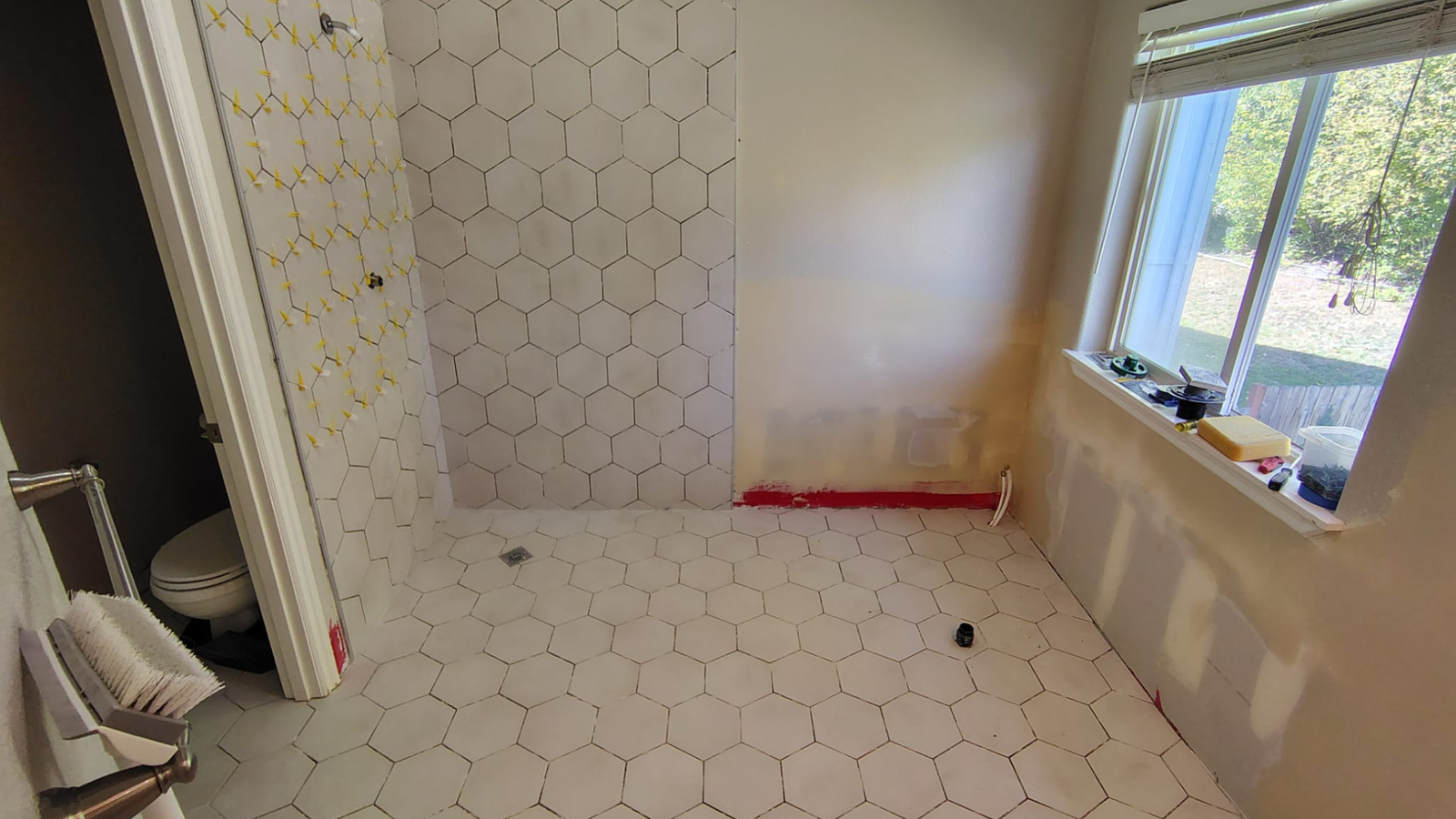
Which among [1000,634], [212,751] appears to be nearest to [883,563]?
[1000,634]

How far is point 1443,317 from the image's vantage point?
44.0 inches

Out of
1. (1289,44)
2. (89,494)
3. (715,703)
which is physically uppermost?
(1289,44)

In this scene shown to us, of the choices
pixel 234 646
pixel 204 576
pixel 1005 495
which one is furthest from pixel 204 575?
pixel 1005 495

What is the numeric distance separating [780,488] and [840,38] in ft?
4.95

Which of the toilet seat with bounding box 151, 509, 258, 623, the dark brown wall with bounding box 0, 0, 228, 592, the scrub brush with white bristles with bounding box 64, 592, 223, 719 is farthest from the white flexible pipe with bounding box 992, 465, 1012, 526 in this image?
the dark brown wall with bounding box 0, 0, 228, 592

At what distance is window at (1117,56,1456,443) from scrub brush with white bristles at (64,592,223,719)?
180 cm

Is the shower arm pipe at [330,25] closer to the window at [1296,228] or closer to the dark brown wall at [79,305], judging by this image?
the dark brown wall at [79,305]

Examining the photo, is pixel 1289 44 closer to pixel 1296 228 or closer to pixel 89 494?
pixel 1296 228

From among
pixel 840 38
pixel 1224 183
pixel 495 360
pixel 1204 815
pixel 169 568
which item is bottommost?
pixel 1204 815

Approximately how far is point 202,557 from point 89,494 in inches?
36.0

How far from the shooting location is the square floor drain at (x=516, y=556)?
235 cm

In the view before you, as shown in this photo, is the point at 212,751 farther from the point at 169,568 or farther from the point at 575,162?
the point at 575,162

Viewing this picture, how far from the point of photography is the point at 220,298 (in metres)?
1.39

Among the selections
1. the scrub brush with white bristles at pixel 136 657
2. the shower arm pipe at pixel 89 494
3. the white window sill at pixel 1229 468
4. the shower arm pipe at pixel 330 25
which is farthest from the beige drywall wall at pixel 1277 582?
the shower arm pipe at pixel 330 25
